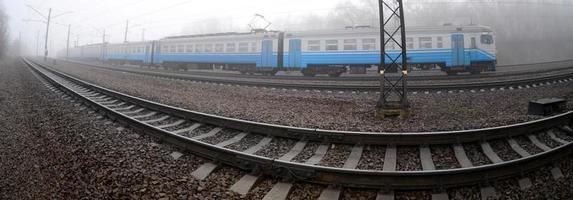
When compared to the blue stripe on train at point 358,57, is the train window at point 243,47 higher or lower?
higher

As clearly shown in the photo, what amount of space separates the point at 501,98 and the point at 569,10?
63.8 metres

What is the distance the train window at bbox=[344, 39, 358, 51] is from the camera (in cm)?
1956

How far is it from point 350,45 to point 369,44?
1050 mm

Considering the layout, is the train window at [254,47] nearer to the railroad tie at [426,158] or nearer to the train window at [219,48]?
the train window at [219,48]

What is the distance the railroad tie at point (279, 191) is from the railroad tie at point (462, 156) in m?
2.60

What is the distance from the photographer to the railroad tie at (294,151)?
18.0 ft

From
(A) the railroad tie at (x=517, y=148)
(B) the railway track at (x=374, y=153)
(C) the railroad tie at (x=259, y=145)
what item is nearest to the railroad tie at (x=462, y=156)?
(B) the railway track at (x=374, y=153)

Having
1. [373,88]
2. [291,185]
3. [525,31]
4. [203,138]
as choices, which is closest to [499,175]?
[291,185]

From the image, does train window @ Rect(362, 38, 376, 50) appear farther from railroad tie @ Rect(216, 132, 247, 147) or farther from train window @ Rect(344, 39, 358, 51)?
railroad tie @ Rect(216, 132, 247, 147)

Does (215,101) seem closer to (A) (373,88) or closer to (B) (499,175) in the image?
(A) (373,88)

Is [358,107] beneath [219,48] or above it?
beneath

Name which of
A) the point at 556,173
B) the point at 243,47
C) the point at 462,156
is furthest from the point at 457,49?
the point at 556,173

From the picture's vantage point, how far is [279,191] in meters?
4.43

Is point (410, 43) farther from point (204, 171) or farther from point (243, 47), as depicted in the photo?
point (204, 171)
